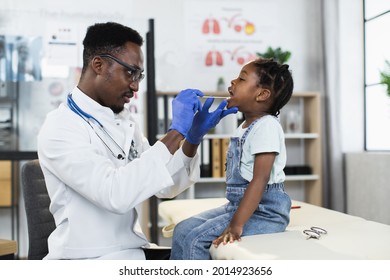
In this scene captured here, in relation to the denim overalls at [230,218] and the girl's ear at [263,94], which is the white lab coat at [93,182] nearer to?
the denim overalls at [230,218]

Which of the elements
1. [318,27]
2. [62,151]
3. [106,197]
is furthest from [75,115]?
[318,27]

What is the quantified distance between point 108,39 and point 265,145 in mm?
429

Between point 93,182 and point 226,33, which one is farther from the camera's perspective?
point 226,33

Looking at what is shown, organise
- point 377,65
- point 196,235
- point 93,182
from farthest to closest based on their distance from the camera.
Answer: point 377,65 → point 196,235 → point 93,182

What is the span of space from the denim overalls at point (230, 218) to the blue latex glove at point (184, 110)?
17 cm

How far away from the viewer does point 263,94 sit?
1186 mm

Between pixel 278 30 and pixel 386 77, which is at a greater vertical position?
pixel 278 30

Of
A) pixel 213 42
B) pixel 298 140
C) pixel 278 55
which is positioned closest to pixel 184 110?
pixel 278 55

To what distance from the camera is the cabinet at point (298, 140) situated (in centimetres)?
295

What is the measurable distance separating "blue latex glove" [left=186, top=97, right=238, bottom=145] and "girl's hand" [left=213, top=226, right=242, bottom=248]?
254mm

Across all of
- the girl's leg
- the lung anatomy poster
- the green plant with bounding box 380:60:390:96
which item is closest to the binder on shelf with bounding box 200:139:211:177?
the lung anatomy poster

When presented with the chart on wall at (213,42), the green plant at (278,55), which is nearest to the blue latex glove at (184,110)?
the green plant at (278,55)

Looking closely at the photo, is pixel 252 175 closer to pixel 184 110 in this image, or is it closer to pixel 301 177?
pixel 184 110

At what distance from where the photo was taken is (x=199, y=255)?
3.29ft
